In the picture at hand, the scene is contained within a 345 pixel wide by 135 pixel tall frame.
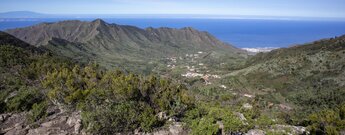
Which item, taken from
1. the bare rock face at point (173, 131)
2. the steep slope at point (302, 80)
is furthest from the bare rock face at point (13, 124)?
the steep slope at point (302, 80)

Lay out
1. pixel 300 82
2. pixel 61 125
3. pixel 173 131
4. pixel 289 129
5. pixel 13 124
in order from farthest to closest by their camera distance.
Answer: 1. pixel 300 82
2. pixel 289 129
3. pixel 13 124
4. pixel 61 125
5. pixel 173 131

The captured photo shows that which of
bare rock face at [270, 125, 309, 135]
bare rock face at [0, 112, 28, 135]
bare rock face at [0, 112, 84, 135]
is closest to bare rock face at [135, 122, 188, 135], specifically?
bare rock face at [0, 112, 84, 135]

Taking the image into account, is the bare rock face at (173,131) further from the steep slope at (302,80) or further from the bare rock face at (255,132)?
the steep slope at (302,80)

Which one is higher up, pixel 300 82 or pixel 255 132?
pixel 255 132

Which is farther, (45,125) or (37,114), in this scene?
(37,114)

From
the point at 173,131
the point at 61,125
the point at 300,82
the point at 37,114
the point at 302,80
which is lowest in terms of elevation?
the point at 300,82

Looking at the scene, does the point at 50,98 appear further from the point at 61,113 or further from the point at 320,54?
the point at 320,54

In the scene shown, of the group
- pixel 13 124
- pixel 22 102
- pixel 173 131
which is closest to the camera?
pixel 173 131

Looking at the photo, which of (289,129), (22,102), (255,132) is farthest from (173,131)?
(22,102)

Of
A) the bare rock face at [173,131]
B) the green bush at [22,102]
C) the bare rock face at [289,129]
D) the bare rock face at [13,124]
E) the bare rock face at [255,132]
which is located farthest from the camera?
the bare rock face at [289,129]

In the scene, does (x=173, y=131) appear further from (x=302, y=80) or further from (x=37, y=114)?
(x=302, y=80)

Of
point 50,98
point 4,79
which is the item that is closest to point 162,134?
point 50,98
